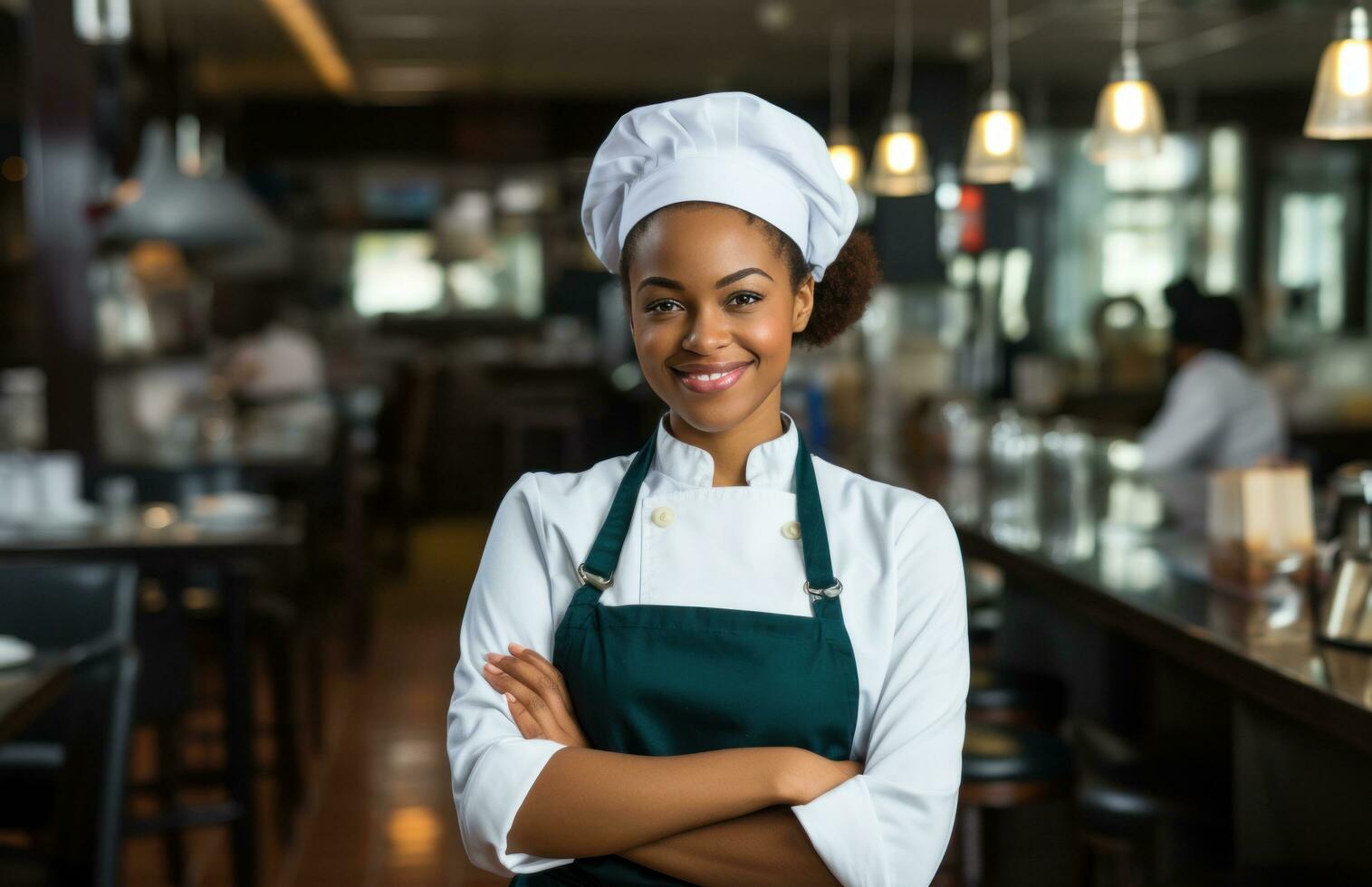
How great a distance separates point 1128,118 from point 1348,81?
95cm

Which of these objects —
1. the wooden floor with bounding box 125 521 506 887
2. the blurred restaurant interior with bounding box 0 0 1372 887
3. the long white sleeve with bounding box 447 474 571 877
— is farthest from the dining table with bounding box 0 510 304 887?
the long white sleeve with bounding box 447 474 571 877

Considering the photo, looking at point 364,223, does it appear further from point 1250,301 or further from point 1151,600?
point 1151,600

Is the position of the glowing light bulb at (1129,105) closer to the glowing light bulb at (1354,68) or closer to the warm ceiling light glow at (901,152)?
the glowing light bulb at (1354,68)

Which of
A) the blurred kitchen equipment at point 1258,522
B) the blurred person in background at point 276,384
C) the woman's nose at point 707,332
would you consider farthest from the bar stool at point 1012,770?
the blurred person in background at point 276,384

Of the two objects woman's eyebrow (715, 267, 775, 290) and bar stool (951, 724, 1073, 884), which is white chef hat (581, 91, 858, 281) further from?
bar stool (951, 724, 1073, 884)

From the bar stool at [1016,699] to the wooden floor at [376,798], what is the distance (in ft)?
4.55

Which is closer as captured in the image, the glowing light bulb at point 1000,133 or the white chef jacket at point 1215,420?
the glowing light bulb at point 1000,133

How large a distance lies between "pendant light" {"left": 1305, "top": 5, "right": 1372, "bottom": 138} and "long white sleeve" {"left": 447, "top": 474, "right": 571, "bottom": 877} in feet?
7.63

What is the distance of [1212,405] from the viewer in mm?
4992

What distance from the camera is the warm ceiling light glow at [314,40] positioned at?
7.93 metres

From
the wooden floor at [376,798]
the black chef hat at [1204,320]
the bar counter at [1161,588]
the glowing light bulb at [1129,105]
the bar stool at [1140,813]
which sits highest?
the glowing light bulb at [1129,105]

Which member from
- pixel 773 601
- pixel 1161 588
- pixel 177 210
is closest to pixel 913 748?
pixel 773 601

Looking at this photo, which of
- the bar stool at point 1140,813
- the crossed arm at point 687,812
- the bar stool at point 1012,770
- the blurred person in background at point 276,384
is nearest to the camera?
the crossed arm at point 687,812

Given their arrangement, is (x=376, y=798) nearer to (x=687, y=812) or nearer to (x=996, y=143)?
(x=996, y=143)
